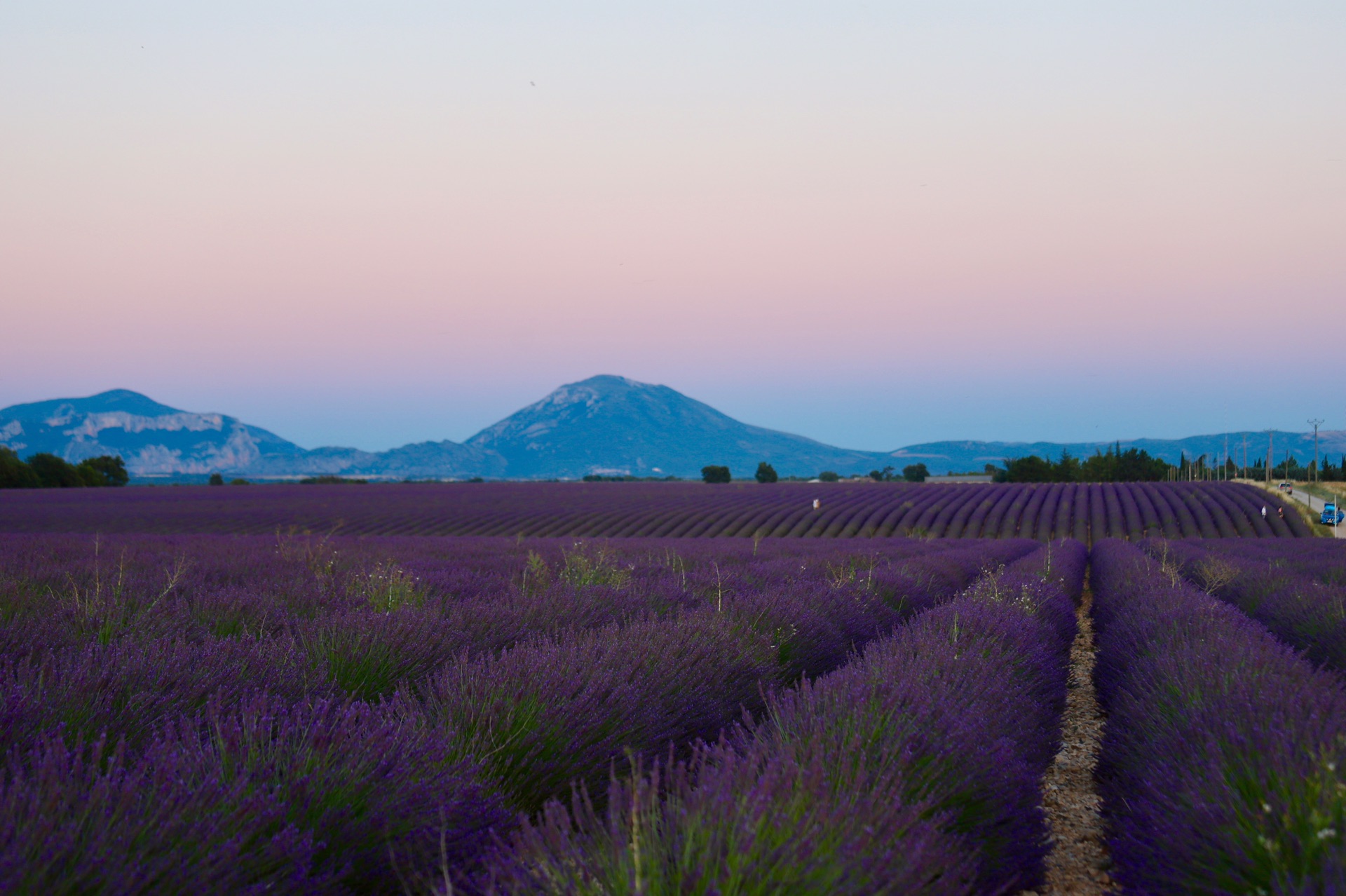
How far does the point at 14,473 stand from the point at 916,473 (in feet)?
204

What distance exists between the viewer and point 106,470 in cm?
5859

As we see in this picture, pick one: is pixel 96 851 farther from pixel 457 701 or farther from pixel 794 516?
pixel 794 516

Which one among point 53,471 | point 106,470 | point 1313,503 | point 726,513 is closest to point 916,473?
point 1313,503

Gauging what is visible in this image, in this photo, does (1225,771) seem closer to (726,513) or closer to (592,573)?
(592,573)

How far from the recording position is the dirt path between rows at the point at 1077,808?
9.53 ft

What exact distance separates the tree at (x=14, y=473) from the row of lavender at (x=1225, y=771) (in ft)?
183

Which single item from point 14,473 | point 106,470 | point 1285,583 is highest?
point 106,470

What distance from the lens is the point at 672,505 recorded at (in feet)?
99.0

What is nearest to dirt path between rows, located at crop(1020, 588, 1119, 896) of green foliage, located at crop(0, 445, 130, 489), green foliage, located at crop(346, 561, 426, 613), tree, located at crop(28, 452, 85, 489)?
green foliage, located at crop(346, 561, 426, 613)

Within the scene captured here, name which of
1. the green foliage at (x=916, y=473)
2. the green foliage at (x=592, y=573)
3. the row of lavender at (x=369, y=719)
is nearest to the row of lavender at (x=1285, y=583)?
the row of lavender at (x=369, y=719)

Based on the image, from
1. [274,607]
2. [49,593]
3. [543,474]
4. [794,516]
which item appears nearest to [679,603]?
[274,607]

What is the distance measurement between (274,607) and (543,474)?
19292cm

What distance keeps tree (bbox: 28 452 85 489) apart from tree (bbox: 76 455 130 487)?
92.5 inches

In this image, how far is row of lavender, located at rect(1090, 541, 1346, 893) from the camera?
1864 mm
